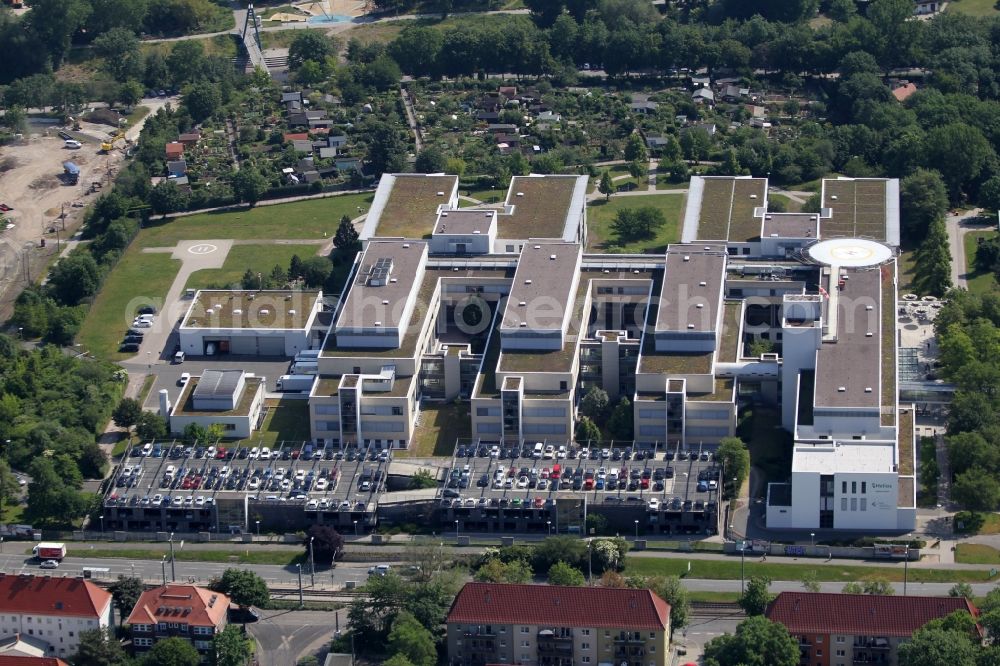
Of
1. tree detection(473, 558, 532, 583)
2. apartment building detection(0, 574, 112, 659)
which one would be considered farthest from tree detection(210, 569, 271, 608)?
tree detection(473, 558, 532, 583)

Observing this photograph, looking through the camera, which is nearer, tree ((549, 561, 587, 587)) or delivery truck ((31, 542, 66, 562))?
tree ((549, 561, 587, 587))

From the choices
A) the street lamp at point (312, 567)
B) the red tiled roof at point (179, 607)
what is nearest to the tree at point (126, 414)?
the street lamp at point (312, 567)

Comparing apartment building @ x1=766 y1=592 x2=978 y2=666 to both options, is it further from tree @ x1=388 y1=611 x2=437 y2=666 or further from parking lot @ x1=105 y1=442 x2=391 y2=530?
parking lot @ x1=105 y1=442 x2=391 y2=530

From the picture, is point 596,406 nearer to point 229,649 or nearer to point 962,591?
point 962,591

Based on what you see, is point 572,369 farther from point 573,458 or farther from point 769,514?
point 769,514

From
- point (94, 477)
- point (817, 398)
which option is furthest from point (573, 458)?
point (94, 477)

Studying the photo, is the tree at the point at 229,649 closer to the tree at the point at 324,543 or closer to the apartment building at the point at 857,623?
the tree at the point at 324,543
